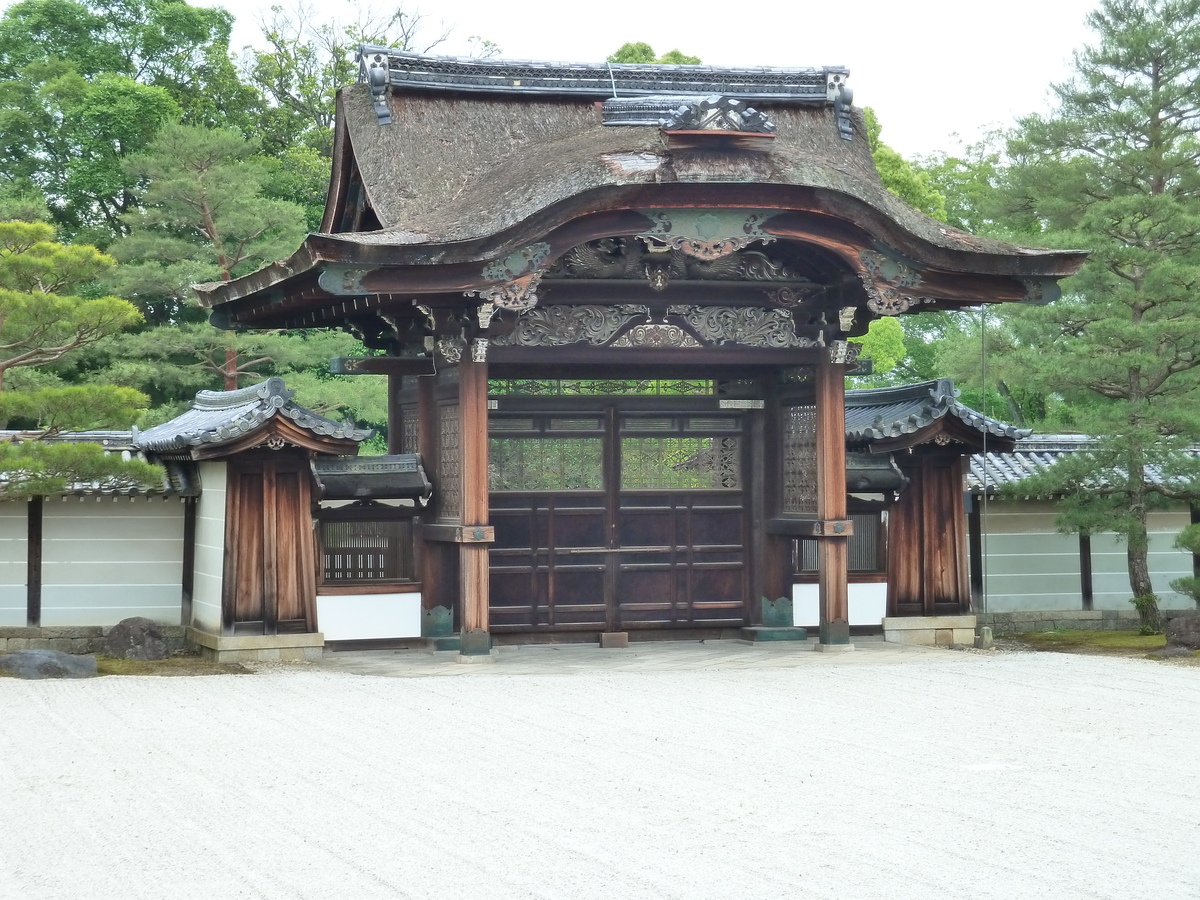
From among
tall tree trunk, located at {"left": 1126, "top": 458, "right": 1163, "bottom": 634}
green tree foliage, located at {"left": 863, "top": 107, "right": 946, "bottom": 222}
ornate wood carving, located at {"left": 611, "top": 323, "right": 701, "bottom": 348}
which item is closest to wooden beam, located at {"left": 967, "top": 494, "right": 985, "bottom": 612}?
tall tree trunk, located at {"left": 1126, "top": 458, "right": 1163, "bottom": 634}

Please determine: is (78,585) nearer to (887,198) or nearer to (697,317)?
(697,317)

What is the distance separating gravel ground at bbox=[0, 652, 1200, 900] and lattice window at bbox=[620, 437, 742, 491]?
→ 3073 mm

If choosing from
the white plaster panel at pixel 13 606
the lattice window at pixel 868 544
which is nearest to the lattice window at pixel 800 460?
the lattice window at pixel 868 544

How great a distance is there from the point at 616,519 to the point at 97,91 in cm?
2263

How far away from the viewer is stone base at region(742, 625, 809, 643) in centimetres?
1588

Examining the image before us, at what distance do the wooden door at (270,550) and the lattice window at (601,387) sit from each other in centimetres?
215

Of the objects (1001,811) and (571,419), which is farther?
(571,419)

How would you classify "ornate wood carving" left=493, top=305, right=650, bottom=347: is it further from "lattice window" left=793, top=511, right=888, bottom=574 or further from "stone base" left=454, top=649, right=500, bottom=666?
"lattice window" left=793, top=511, right=888, bottom=574

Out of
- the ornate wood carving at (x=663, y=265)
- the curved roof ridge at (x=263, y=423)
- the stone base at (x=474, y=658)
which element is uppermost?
the ornate wood carving at (x=663, y=265)

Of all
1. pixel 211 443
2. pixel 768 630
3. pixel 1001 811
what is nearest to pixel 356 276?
pixel 211 443

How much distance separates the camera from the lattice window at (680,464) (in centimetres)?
1576

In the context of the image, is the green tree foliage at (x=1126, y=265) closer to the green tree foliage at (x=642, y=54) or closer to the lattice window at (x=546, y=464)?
the lattice window at (x=546, y=464)

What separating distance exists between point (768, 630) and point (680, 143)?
5.23 m

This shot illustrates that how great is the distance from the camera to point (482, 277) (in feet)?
43.9
